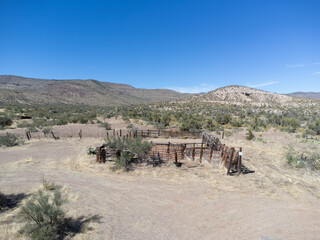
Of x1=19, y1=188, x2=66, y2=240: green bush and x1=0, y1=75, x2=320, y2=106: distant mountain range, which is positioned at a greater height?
x1=0, y1=75, x2=320, y2=106: distant mountain range

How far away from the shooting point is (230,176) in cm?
966

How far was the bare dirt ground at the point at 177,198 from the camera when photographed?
5.40 m

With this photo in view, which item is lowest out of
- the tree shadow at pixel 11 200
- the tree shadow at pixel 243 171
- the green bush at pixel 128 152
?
the tree shadow at pixel 11 200

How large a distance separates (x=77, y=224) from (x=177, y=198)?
395 cm

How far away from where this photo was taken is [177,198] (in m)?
7.30

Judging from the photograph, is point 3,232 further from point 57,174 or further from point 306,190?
point 306,190

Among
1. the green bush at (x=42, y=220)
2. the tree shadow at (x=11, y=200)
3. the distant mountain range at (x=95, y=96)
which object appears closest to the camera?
the green bush at (x=42, y=220)

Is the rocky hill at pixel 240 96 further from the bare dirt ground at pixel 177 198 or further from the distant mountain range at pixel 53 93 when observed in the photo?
the bare dirt ground at pixel 177 198

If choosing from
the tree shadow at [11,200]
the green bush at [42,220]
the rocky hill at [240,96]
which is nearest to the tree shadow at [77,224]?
the green bush at [42,220]

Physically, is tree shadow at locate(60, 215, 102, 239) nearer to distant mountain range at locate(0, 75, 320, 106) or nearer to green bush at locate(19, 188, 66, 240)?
green bush at locate(19, 188, 66, 240)

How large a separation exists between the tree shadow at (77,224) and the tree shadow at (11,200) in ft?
8.80

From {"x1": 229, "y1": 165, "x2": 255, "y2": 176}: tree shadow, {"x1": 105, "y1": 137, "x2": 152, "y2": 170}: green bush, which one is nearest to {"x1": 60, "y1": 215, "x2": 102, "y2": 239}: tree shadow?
{"x1": 105, "y1": 137, "x2": 152, "y2": 170}: green bush

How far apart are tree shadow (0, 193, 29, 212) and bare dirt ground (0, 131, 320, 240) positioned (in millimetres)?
294

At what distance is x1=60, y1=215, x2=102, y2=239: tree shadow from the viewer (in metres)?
5.17
